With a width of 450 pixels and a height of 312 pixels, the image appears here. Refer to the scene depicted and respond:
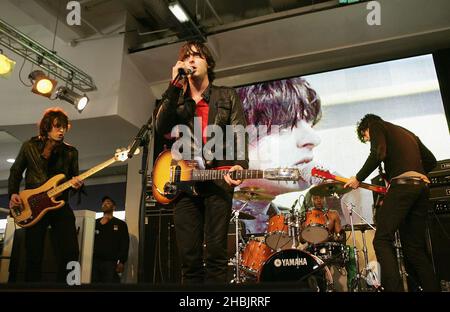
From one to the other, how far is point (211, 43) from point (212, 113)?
4.13 metres

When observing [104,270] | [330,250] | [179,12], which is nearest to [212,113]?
[330,250]

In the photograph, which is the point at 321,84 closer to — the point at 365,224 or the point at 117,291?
the point at 365,224

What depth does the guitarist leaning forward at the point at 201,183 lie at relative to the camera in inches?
77.6

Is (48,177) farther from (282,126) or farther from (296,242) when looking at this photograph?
(282,126)

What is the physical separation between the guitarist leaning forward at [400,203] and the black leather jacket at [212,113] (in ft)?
4.79

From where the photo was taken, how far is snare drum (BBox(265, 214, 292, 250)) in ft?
14.5

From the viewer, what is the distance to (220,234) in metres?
1.97

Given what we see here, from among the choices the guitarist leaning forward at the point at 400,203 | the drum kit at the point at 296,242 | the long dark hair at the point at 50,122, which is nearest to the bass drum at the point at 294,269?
the drum kit at the point at 296,242

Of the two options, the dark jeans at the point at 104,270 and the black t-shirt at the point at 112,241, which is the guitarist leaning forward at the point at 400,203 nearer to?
the black t-shirt at the point at 112,241

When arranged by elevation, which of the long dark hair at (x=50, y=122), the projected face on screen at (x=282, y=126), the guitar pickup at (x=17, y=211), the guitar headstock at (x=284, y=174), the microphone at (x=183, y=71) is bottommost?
the guitar pickup at (x=17, y=211)

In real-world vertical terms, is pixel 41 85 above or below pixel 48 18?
below

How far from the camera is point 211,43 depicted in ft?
20.0

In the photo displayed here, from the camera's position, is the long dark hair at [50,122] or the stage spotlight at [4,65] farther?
the stage spotlight at [4,65]

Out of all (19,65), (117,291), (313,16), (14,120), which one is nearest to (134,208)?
(14,120)
